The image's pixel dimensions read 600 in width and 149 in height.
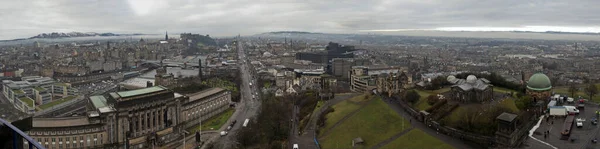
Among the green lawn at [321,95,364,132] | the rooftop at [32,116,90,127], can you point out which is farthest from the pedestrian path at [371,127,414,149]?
the rooftop at [32,116,90,127]

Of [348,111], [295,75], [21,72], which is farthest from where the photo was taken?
[21,72]

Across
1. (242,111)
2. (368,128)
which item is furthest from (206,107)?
(368,128)

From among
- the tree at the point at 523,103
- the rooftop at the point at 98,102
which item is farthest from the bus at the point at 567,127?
the rooftop at the point at 98,102

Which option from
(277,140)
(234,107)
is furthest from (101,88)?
(277,140)

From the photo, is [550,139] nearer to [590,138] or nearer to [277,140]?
[590,138]

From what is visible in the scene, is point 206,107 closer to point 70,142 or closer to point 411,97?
point 70,142
